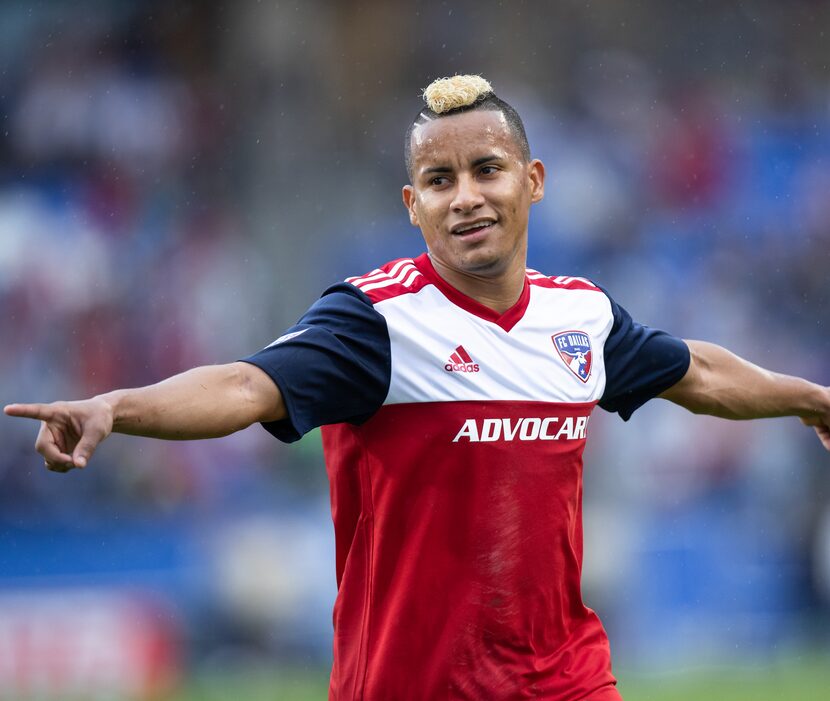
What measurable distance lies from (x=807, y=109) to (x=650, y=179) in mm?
2047

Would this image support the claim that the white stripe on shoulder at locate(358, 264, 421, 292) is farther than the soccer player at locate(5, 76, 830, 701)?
Yes

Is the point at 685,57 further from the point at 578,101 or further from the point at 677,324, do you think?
the point at 677,324

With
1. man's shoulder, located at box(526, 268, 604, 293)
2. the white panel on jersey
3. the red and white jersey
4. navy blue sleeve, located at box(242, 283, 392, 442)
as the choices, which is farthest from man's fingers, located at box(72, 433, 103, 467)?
man's shoulder, located at box(526, 268, 604, 293)

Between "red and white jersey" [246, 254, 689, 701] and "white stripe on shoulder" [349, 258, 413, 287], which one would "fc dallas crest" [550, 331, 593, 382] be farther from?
"white stripe on shoulder" [349, 258, 413, 287]

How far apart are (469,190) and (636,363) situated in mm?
926

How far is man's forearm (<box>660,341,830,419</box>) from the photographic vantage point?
15.4 feet

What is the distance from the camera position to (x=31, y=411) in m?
2.77

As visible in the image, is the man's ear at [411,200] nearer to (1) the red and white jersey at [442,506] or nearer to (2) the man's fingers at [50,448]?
(1) the red and white jersey at [442,506]

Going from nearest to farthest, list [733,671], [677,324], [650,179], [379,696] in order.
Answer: [379,696] → [733,671] → [677,324] → [650,179]

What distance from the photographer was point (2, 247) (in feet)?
35.6

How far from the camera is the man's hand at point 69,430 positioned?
2797 mm

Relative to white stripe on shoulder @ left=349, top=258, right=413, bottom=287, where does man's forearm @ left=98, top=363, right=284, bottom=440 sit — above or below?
below

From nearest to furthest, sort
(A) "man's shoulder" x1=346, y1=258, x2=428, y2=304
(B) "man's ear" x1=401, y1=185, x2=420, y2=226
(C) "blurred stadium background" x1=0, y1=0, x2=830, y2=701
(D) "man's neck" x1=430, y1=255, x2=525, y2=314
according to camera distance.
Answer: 1. (A) "man's shoulder" x1=346, y1=258, x2=428, y2=304
2. (D) "man's neck" x1=430, y1=255, x2=525, y2=314
3. (B) "man's ear" x1=401, y1=185, x2=420, y2=226
4. (C) "blurred stadium background" x1=0, y1=0, x2=830, y2=701

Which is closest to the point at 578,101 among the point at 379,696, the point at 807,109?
the point at 807,109
